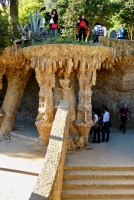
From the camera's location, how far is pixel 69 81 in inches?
401

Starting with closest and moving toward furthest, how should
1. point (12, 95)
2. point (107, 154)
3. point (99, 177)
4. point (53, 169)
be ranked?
point (53, 169), point (99, 177), point (107, 154), point (12, 95)

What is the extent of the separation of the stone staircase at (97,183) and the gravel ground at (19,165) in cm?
103

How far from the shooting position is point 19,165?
8.80 meters

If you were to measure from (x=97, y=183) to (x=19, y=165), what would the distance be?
2789mm

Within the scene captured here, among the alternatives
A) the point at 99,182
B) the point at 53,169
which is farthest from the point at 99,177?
the point at 53,169

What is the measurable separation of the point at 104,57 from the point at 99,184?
16.9 ft

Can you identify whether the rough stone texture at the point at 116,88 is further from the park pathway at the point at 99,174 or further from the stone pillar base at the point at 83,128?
the park pathway at the point at 99,174

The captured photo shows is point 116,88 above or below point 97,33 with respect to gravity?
below

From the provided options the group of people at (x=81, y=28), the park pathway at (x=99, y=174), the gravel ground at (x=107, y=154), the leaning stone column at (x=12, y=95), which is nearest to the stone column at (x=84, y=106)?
the gravel ground at (x=107, y=154)

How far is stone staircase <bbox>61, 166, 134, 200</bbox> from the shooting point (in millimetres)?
6883

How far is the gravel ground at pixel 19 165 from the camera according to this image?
7.18 m

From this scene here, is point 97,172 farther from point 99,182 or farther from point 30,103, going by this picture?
point 30,103

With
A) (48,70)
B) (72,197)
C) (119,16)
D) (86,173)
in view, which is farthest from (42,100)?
(119,16)

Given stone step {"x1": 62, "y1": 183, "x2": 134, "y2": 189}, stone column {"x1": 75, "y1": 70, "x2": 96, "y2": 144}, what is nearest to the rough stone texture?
stone column {"x1": 75, "y1": 70, "x2": 96, "y2": 144}
